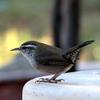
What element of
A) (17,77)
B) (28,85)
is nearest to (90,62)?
(17,77)

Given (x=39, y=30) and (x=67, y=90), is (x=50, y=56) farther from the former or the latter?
(x=39, y=30)

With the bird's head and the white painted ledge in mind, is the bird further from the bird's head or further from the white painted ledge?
the white painted ledge

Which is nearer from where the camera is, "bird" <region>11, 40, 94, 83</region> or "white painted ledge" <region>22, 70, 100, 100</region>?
"white painted ledge" <region>22, 70, 100, 100</region>

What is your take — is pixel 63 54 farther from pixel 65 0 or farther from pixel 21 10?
pixel 21 10

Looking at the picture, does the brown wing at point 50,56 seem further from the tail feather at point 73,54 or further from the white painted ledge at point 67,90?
the white painted ledge at point 67,90

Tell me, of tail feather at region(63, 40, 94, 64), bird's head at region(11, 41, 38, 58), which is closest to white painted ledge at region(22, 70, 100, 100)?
tail feather at region(63, 40, 94, 64)

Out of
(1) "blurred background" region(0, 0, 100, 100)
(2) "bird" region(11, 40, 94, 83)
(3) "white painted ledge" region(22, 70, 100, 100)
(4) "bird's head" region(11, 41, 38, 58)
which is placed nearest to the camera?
(3) "white painted ledge" region(22, 70, 100, 100)
